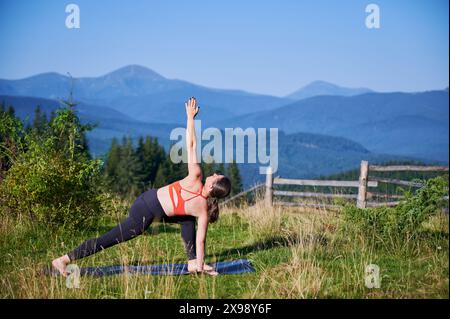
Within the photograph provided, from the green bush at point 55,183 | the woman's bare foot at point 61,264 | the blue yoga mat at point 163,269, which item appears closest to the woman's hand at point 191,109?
the blue yoga mat at point 163,269

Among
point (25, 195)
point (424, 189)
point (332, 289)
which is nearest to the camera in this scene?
point (332, 289)

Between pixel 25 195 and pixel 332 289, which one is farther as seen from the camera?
pixel 25 195

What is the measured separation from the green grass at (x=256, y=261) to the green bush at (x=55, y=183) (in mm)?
249

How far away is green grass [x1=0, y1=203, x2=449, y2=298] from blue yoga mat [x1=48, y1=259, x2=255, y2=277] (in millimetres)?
129

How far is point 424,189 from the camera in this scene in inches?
283

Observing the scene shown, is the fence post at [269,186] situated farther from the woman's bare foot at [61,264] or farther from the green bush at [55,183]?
the woman's bare foot at [61,264]

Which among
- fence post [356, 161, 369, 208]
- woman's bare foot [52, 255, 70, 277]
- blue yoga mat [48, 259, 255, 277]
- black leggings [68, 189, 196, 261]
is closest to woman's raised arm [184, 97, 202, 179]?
black leggings [68, 189, 196, 261]

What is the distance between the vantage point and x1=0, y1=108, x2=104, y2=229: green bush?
7.77m

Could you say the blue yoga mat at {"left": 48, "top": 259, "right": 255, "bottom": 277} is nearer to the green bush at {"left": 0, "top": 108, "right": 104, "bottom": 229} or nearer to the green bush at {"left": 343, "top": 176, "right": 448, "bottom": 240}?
the green bush at {"left": 343, "top": 176, "right": 448, "bottom": 240}
